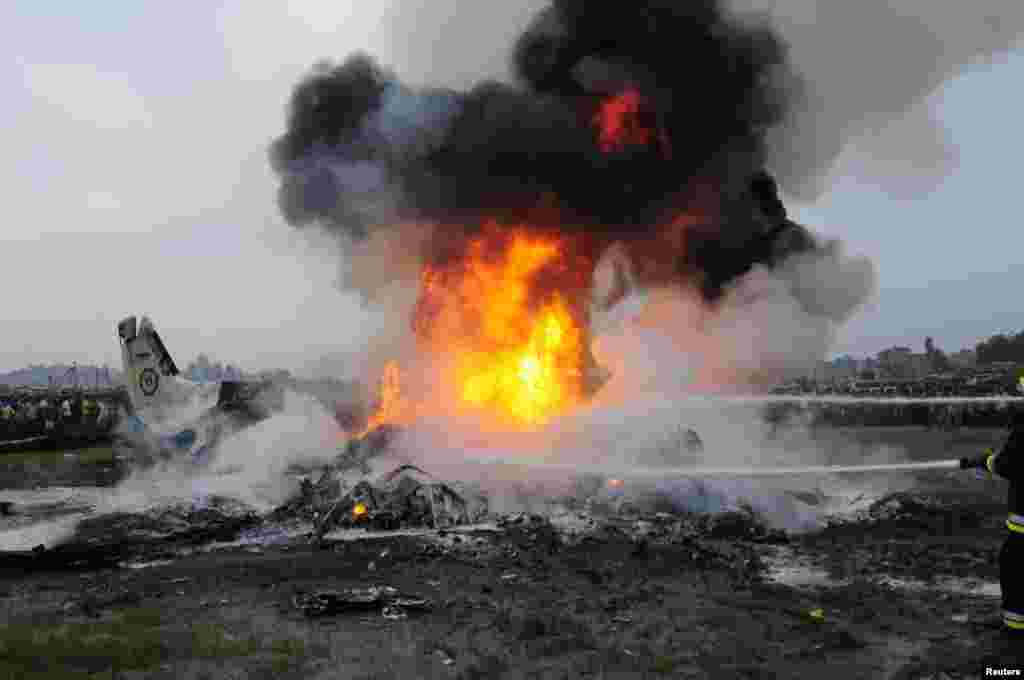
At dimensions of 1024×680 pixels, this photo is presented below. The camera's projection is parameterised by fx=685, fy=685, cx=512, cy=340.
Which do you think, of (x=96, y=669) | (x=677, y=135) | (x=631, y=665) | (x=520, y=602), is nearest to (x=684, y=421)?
(x=677, y=135)

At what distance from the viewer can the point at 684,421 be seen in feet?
102

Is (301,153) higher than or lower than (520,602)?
higher

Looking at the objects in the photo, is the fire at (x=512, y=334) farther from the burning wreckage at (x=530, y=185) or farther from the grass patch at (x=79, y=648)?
the grass patch at (x=79, y=648)

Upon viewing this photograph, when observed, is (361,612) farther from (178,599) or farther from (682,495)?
(682,495)

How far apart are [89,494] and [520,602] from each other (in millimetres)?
16991

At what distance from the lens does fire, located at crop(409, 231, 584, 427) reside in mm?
22875

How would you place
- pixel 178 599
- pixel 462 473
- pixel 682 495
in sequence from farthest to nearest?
pixel 462 473
pixel 682 495
pixel 178 599

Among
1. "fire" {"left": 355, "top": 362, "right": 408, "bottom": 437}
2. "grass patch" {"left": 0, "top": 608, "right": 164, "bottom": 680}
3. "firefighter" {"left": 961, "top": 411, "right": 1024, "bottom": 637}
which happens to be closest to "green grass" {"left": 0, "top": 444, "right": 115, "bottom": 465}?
"fire" {"left": 355, "top": 362, "right": 408, "bottom": 437}

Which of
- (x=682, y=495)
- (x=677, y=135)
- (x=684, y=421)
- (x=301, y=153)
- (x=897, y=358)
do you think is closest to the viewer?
(x=682, y=495)

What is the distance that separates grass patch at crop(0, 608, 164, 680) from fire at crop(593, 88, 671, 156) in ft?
62.9

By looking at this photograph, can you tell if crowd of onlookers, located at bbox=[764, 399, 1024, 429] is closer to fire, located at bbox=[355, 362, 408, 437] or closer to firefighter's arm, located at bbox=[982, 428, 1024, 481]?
fire, located at bbox=[355, 362, 408, 437]

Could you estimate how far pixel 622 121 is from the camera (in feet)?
76.1

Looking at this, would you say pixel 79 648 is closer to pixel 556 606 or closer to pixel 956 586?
pixel 556 606

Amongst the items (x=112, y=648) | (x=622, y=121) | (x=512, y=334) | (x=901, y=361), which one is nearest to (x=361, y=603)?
(x=112, y=648)
